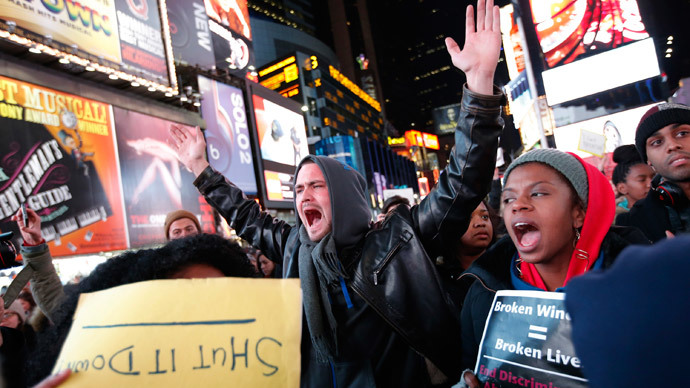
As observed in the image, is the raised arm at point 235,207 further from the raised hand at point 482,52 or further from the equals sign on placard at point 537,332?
the equals sign on placard at point 537,332

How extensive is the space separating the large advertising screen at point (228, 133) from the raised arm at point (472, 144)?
17.5 m

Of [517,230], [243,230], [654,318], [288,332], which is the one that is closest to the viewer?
[654,318]

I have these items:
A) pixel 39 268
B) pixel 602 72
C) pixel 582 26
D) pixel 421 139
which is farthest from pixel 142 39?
pixel 421 139

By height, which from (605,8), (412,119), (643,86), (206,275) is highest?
(412,119)

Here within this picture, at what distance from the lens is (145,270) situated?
41.4 inches

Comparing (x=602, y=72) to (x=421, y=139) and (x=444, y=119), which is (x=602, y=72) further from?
(x=444, y=119)

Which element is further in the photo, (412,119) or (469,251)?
(412,119)

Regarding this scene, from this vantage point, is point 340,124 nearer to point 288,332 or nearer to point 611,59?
point 611,59

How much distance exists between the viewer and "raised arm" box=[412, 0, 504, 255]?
78.4 inches

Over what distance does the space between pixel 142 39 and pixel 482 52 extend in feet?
51.8

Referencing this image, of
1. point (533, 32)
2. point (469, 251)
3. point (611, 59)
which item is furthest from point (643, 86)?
point (469, 251)

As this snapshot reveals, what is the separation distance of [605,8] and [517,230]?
18.3m

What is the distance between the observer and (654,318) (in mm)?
509

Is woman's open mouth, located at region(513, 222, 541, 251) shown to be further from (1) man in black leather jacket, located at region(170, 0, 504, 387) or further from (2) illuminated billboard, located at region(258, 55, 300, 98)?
(2) illuminated billboard, located at region(258, 55, 300, 98)
